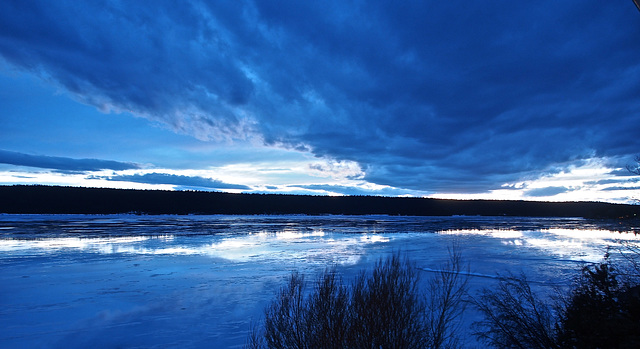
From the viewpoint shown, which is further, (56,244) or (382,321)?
(56,244)

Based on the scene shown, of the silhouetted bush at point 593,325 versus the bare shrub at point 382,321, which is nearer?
the silhouetted bush at point 593,325

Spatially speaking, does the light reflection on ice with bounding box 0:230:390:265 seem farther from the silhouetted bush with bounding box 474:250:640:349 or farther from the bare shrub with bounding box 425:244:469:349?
the silhouetted bush with bounding box 474:250:640:349

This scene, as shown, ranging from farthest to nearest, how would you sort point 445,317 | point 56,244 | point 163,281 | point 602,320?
point 56,244 → point 163,281 → point 445,317 → point 602,320

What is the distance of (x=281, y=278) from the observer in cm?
1202

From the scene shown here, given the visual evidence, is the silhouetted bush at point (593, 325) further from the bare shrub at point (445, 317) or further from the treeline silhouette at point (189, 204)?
the treeline silhouette at point (189, 204)

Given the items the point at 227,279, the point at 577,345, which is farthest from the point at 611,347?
the point at 227,279

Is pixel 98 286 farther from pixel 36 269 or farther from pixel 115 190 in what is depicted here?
pixel 115 190

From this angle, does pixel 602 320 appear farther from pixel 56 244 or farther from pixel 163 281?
pixel 56 244

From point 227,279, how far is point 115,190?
5244 inches

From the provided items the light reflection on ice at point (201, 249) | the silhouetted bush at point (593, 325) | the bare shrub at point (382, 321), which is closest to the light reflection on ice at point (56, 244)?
the light reflection on ice at point (201, 249)

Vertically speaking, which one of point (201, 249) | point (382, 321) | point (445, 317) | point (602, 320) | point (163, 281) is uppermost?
point (602, 320)

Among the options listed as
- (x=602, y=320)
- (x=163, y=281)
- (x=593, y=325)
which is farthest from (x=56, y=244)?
(x=602, y=320)

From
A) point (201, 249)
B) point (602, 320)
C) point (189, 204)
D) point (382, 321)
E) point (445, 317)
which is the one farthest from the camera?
point (189, 204)

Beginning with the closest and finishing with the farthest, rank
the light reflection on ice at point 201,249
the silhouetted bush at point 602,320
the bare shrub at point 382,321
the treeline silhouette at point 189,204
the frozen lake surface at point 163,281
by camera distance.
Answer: the silhouetted bush at point 602,320 < the bare shrub at point 382,321 < the frozen lake surface at point 163,281 < the light reflection on ice at point 201,249 < the treeline silhouette at point 189,204
